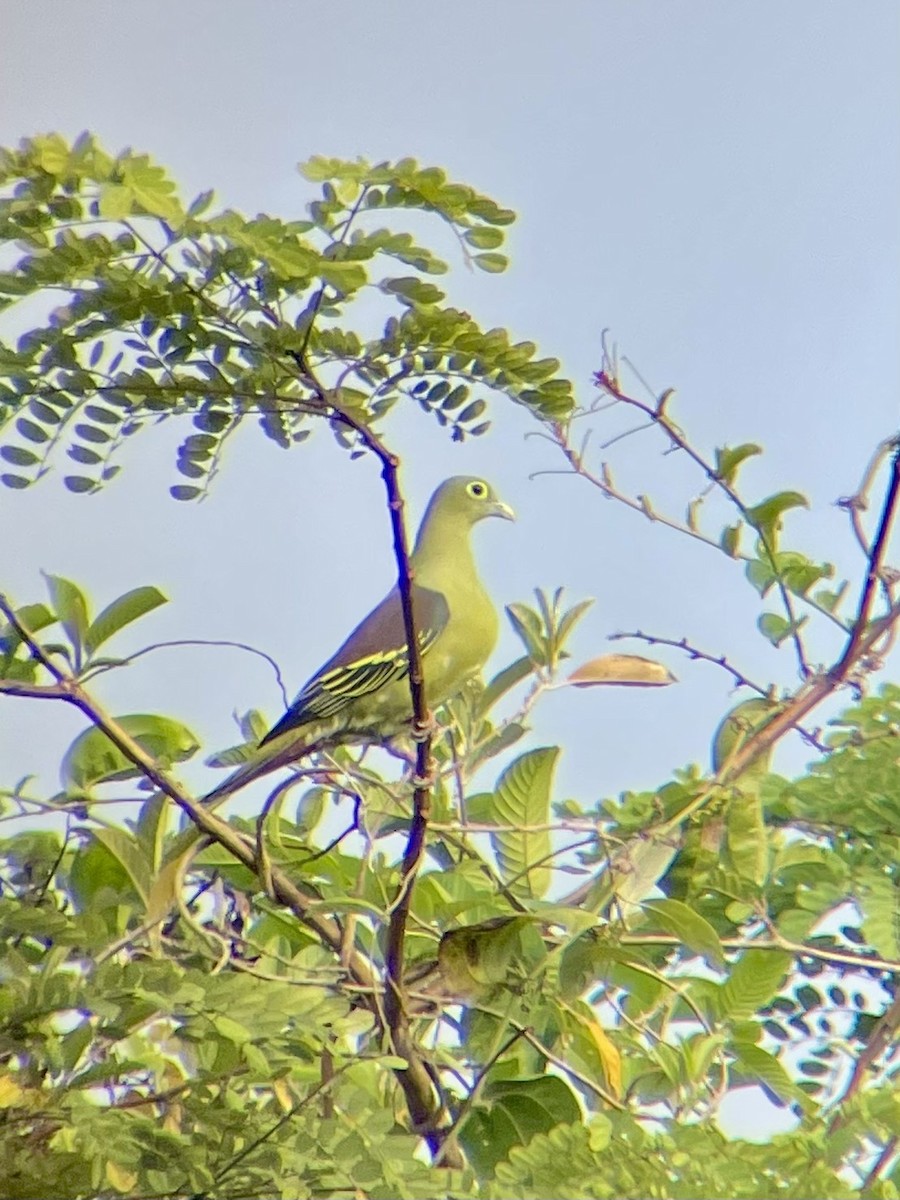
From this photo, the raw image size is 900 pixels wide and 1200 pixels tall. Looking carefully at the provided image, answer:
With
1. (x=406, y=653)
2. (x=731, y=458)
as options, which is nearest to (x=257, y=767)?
(x=406, y=653)

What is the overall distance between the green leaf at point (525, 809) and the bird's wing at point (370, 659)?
0.19 m

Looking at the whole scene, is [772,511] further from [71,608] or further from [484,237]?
[71,608]

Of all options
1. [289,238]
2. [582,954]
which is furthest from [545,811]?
[289,238]

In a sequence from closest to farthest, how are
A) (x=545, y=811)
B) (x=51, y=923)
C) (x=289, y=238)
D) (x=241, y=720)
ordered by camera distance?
(x=289, y=238), (x=51, y=923), (x=545, y=811), (x=241, y=720)

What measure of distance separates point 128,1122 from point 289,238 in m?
0.38

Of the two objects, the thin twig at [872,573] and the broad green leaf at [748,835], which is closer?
the thin twig at [872,573]

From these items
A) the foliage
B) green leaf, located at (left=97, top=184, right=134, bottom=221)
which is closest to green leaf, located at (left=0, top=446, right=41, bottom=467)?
the foliage

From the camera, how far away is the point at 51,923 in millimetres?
673

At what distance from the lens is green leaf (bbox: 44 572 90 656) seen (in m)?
0.67

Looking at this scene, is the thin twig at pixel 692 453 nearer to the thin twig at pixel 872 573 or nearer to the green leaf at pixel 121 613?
the thin twig at pixel 872 573

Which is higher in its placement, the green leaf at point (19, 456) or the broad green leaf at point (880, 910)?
the broad green leaf at point (880, 910)

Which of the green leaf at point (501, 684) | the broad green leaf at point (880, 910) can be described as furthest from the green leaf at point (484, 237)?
the broad green leaf at point (880, 910)

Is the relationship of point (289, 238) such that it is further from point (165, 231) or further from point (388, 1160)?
point (388, 1160)

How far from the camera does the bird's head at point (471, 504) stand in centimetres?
112
